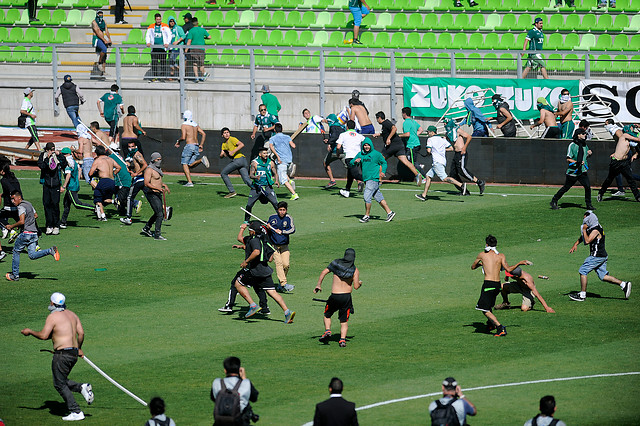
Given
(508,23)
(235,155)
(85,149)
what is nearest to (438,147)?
(235,155)

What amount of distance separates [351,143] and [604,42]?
41.3 ft

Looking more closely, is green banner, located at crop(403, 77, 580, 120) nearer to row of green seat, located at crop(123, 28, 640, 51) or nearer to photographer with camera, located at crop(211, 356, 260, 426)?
row of green seat, located at crop(123, 28, 640, 51)

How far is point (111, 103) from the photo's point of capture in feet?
113

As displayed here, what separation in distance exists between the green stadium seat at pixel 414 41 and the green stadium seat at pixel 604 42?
6.44m

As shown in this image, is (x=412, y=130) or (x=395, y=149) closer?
(x=395, y=149)

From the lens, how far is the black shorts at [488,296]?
16969 mm

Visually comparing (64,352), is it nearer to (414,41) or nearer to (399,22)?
(414,41)

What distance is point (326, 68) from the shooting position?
113 ft

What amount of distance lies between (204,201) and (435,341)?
1345 centimetres

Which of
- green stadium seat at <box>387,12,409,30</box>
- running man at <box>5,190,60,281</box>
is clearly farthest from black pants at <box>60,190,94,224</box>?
green stadium seat at <box>387,12,409,30</box>

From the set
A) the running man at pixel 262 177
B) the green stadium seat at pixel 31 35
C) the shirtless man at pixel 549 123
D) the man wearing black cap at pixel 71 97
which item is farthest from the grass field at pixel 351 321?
the green stadium seat at pixel 31 35

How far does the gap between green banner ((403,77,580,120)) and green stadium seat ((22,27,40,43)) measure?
1718 centimetres

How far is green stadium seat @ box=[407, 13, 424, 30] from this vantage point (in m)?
38.2

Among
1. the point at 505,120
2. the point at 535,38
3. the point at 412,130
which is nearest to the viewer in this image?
the point at 412,130
